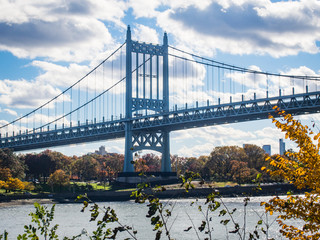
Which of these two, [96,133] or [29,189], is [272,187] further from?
[29,189]

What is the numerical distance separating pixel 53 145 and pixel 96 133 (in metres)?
12.5

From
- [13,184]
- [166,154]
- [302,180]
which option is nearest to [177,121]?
[166,154]

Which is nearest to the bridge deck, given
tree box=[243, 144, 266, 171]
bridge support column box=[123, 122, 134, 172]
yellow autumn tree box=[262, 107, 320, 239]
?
bridge support column box=[123, 122, 134, 172]

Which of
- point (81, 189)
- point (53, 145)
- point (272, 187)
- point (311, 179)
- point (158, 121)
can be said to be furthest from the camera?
point (53, 145)

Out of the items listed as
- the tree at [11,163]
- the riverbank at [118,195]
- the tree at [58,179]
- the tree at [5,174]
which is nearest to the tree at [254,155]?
the riverbank at [118,195]

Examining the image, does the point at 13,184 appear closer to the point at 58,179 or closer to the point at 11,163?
the point at 11,163

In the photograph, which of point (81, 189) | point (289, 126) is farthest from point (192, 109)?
point (289, 126)

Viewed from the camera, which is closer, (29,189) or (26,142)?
(29,189)

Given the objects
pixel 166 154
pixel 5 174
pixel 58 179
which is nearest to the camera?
pixel 5 174

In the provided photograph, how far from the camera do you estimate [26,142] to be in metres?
94.1

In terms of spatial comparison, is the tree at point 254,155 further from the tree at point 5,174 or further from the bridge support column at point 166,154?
the tree at point 5,174

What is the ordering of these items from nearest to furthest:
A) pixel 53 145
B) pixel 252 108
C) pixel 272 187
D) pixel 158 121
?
pixel 252 108 → pixel 272 187 → pixel 158 121 → pixel 53 145

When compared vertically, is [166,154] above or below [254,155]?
below

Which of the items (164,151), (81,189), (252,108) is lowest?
(81,189)
